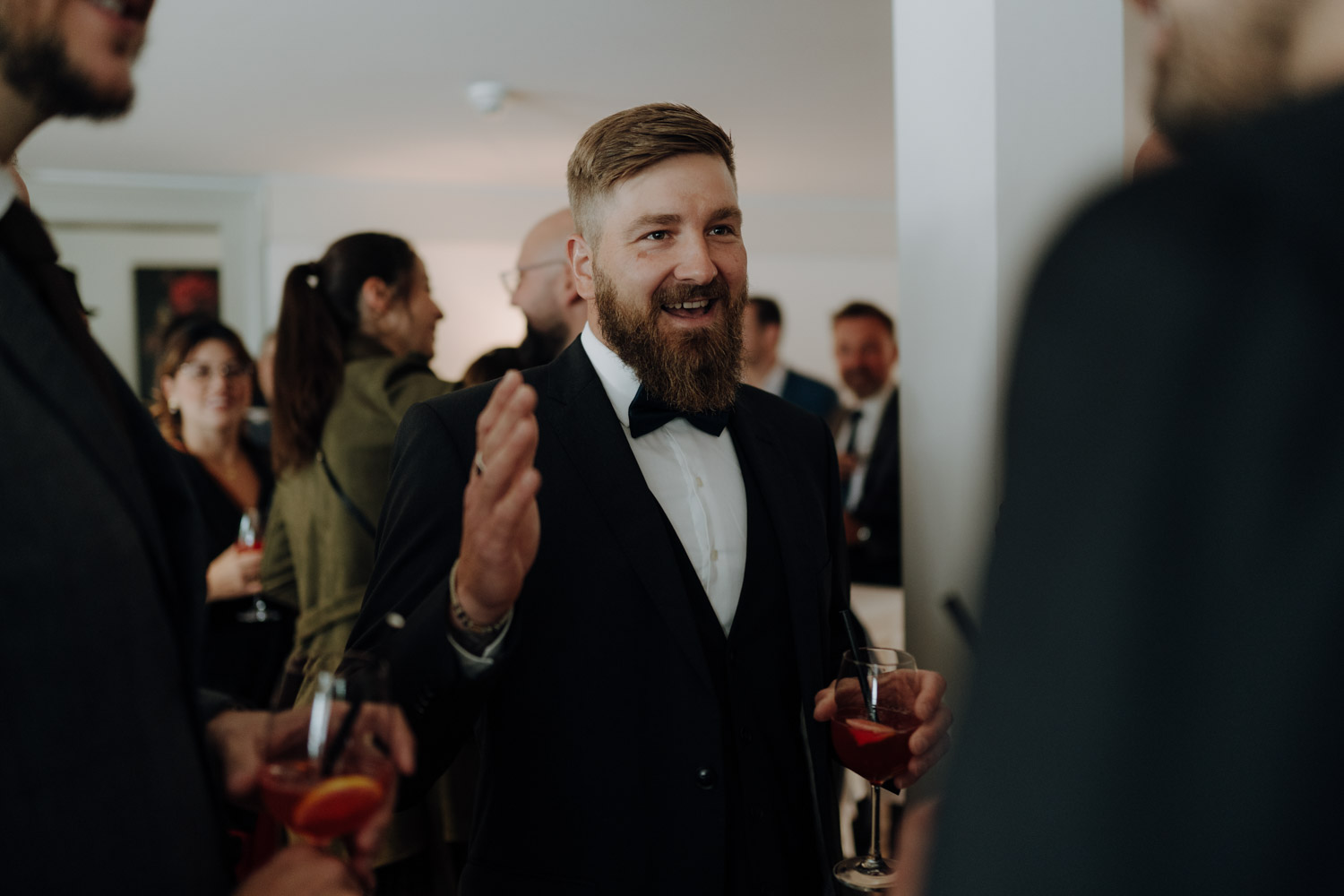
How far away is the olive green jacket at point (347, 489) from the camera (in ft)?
7.93

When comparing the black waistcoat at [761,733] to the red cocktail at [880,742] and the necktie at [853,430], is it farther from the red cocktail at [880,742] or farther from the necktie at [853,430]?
the necktie at [853,430]

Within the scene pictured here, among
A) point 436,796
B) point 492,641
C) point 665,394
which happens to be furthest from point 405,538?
point 436,796

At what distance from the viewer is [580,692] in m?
1.34

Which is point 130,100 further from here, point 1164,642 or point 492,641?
point 1164,642

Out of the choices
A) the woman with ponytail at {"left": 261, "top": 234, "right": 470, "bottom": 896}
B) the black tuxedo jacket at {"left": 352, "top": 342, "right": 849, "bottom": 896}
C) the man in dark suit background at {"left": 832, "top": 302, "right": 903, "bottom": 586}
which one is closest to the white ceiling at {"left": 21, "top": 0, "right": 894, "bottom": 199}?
the man in dark suit background at {"left": 832, "top": 302, "right": 903, "bottom": 586}

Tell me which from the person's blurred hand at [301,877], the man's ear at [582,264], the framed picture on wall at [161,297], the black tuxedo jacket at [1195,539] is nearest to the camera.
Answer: the black tuxedo jacket at [1195,539]

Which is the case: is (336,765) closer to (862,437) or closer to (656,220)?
(656,220)

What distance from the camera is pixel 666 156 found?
59.6 inches

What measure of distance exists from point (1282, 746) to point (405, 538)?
3.74ft

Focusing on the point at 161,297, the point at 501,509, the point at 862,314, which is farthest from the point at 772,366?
the point at 161,297

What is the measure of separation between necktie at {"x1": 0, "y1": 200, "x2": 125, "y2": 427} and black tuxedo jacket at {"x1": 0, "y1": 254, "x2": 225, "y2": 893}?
0.25 ft

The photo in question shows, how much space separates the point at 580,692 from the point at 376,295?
1.64 meters

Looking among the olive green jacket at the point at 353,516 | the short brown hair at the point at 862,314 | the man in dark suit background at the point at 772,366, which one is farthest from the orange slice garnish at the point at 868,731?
the short brown hair at the point at 862,314

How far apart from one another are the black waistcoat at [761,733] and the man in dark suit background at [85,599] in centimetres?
58
